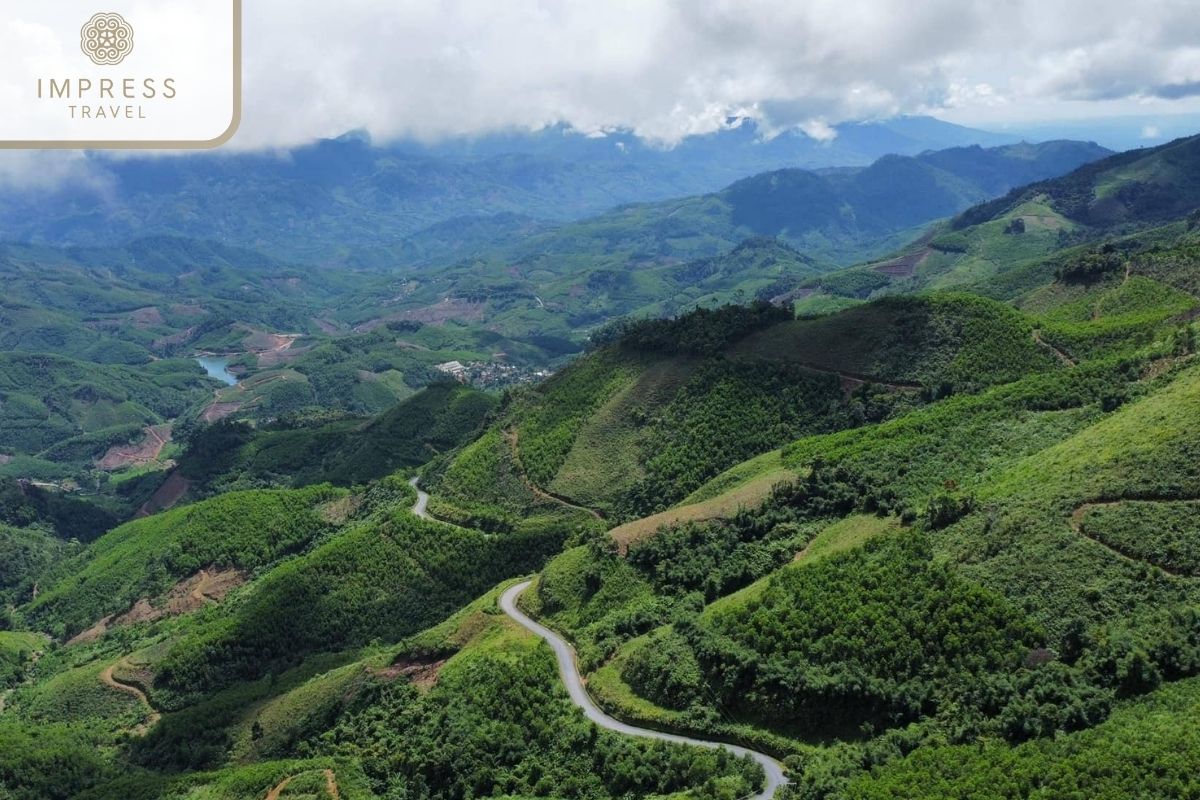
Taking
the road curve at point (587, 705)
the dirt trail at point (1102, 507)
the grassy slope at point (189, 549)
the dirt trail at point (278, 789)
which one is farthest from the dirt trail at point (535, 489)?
the dirt trail at point (1102, 507)

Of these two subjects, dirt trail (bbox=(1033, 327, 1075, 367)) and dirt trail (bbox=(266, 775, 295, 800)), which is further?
dirt trail (bbox=(1033, 327, 1075, 367))

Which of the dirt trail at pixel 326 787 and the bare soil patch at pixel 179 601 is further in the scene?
the bare soil patch at pixel 179 601

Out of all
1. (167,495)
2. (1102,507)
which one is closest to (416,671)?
(1102,507)

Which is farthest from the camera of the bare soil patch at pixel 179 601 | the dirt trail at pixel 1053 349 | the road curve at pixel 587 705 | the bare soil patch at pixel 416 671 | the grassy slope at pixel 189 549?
the grassy slope at pixel 189 549

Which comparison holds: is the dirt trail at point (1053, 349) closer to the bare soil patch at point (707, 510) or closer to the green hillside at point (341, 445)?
the bare soil patch at point (707, 510)

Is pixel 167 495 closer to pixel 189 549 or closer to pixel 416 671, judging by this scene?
pixel 189 549

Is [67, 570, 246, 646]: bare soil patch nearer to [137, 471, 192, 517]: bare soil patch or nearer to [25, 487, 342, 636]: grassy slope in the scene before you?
[25, 487, 342, 636]: grassy slope

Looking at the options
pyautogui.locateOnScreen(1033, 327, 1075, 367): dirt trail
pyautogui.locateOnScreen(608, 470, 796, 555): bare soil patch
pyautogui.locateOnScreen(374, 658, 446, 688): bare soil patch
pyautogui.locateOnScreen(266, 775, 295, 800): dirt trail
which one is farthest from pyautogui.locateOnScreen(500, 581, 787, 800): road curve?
pyautogui.locateOnScreen(1033, 327, 1075, 367): dirt trail
